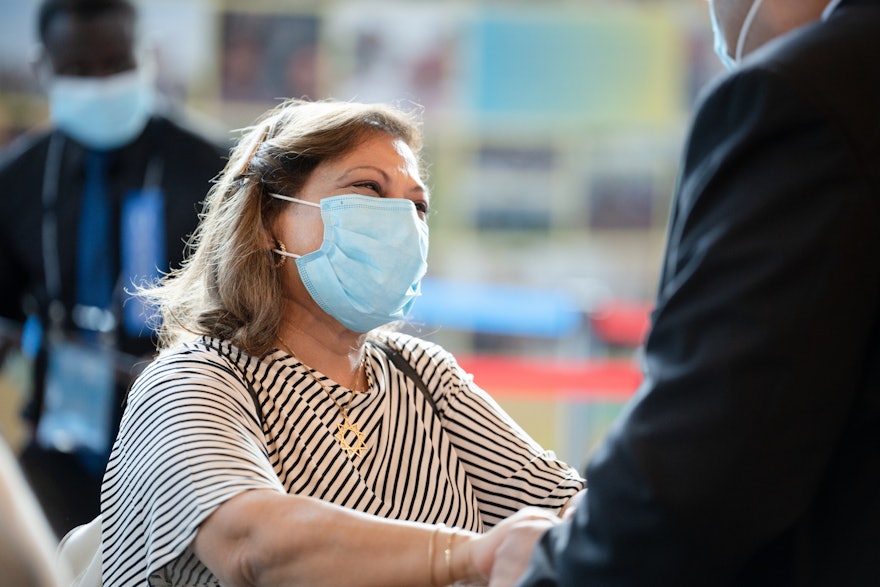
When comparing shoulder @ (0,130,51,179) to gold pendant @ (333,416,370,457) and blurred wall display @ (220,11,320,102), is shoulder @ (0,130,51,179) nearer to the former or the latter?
gold pendant @ (333,416,370,457)

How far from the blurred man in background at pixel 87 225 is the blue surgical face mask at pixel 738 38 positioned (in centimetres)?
192

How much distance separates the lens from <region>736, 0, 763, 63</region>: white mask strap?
56.3 inches

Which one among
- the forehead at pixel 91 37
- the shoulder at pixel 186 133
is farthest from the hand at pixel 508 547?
the forehead at pixel 91 37

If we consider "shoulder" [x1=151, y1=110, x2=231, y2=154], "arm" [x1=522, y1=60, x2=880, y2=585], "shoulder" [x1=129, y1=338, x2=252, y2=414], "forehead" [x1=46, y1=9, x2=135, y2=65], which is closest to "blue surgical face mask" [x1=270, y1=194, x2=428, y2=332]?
"shoulder" [x1=129, y1=338, x2=252, y2=414]

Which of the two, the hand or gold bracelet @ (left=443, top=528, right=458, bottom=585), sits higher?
the hand

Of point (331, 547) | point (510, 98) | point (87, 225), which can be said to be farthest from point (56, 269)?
point (510, 98)

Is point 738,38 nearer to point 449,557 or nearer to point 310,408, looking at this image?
point 449,557

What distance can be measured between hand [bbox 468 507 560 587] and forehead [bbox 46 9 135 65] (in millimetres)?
2695

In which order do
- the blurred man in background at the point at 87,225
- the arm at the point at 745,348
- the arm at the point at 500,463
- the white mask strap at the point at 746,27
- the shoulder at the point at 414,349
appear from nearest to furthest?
1. the arm at the point at 745,348
2. the white mask strap at the point at 746,27
3. the arm at the point at 500,463
4. the shoulder at the point at 414,349
5. the blurred man in background at the point at 87,225

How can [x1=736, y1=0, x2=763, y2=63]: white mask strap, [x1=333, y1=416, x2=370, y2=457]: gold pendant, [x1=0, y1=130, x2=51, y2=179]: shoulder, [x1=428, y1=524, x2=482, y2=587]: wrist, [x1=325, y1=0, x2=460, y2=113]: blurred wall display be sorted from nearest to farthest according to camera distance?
1. [x1=736, y1=0, x2=763, y2=63]: white mask strap
2. [x1=428, y1=524, x2=482, y2=587]: wrist
3. [x1=333, y1=416, x2=370, y2=457]: gold pendant
4. [x1=0, y1=130, x2=51, y2=179]: shoulder
5. [x1=325, y1=0, x2=460, y2=113]: blurred wall display

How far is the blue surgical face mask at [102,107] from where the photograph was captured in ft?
11.9

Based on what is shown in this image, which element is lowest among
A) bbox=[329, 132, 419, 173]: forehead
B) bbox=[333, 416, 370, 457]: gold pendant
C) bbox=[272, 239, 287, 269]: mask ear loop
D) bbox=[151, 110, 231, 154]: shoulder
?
bbox=[333, 416, 370, 457]: gold pendant

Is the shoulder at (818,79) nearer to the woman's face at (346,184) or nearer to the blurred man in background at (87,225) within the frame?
the woman's face at (346,184)

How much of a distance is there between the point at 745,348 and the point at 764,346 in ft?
0.06
